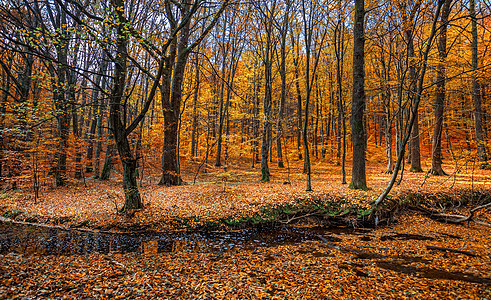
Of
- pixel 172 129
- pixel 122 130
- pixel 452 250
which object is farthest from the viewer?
pixel 172 129

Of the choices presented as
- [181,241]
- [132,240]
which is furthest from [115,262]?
[181,241]

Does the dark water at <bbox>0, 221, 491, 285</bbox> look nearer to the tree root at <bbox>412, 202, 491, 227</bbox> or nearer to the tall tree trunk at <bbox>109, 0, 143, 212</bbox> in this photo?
the tall tree trunk at <bbox>109, 0, 143, 212</bbox>

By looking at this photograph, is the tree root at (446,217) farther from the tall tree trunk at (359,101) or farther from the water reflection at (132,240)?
the water reflection at (132,240)

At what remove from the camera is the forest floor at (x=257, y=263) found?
351 centimetres

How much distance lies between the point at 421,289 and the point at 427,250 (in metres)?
2.30

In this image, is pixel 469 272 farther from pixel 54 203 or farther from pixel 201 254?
pixel 54 203

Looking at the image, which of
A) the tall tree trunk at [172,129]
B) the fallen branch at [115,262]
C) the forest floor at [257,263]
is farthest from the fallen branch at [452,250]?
the tall tree trunk at [172,129]

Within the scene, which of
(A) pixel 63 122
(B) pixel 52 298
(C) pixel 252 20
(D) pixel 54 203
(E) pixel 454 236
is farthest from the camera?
(C) pixel 252 20

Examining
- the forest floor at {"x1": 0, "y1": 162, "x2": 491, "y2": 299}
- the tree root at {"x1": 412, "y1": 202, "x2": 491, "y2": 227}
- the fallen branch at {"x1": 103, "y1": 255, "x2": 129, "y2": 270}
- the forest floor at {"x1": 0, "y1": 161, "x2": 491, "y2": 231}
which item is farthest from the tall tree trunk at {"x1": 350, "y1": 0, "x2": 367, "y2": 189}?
the fallen branch at {"x1": 103, "y1": 255, "x2": 129, "y2": 270}

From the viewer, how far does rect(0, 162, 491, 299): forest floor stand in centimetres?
351

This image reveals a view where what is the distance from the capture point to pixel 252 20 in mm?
13562

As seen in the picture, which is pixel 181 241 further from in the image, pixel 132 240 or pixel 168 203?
pixel 168 203

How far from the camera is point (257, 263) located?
470 centimetres

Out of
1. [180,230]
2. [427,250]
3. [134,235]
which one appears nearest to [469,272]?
[427,250]
